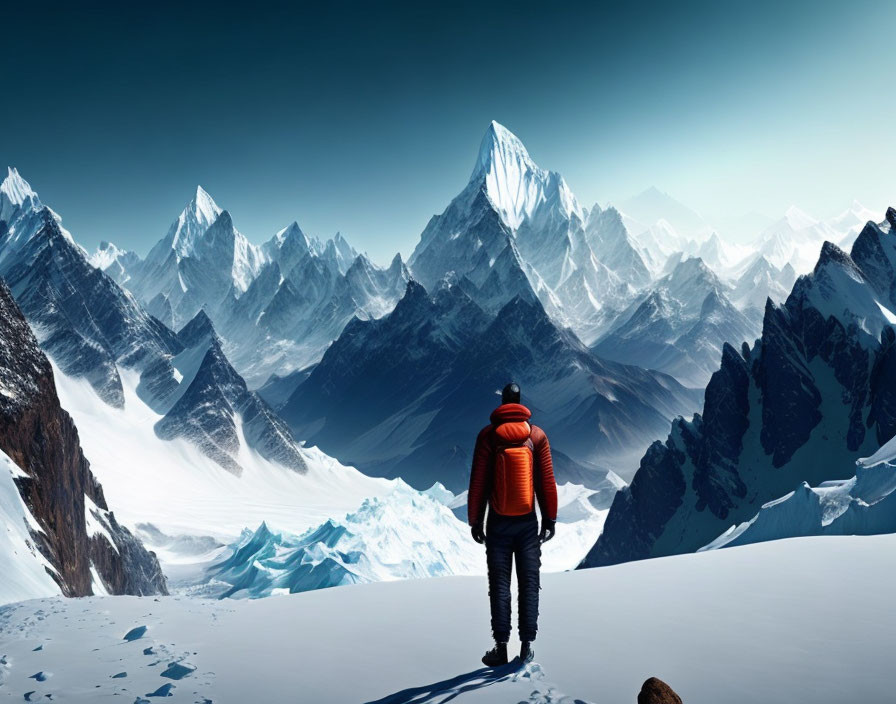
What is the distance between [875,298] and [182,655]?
130418 mm

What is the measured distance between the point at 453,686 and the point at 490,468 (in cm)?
269

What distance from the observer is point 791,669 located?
833cm

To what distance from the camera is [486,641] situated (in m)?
10.4

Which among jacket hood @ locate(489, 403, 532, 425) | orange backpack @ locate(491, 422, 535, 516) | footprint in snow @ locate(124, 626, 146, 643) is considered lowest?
footprint in snow @ locate(124, 626, 146, 643)

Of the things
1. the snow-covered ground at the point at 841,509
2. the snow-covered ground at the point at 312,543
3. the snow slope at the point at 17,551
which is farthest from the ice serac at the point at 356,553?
the snow-covered ground at the point at 841,509

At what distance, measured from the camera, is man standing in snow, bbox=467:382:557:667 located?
32.0 ft

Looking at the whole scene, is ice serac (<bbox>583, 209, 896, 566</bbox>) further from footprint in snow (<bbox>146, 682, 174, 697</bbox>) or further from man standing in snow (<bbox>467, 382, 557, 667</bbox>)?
footprint in snow (<bbox>146, 682, 174, 697</bbox>)

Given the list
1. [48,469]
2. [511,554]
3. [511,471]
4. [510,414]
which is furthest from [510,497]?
[48,469]

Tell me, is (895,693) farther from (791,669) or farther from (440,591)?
(440,591)

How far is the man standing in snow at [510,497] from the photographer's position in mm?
9758

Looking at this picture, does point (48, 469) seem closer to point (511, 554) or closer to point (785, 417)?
point (511, 554)

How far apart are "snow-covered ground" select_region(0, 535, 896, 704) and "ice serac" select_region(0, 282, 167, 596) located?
1001 inches

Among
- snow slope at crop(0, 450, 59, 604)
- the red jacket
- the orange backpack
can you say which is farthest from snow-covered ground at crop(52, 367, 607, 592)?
the orange backpack

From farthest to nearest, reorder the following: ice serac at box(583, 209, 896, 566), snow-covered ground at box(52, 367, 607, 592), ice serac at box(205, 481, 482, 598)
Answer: ice serac at box(583, 209, 896, 566) < snow-covered ground at box(52, 367, 607, 592) < ice serac at box(205, 481, 482, 598)
